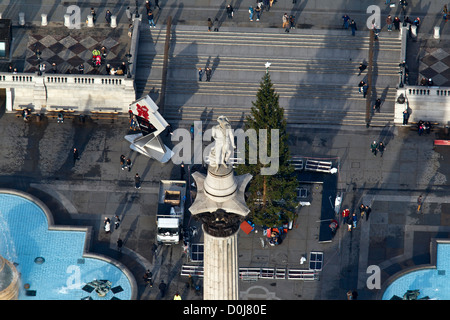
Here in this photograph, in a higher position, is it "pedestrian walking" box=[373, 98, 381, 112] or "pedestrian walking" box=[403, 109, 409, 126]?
"pedestrian walking" box=[373, 98, 381, 112]

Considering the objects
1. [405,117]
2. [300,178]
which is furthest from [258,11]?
[300,178]

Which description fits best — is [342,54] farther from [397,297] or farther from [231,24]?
[397,297]

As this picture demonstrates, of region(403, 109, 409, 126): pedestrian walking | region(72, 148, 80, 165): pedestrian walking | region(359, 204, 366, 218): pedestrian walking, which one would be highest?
region(403, 109, 409, 126): pedestrian walking

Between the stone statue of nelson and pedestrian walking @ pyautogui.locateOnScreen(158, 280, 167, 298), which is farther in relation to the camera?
pedestrian walking @ pyautogui.locateOnScreen(158, 280, 167, 298)

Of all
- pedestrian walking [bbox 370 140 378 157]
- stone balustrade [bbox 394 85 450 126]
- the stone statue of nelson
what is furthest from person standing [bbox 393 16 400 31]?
the stone statue of nelson

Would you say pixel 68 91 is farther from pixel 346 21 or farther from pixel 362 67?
pixel 362 67

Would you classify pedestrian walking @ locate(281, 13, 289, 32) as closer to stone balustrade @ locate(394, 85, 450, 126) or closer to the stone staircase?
the stone staircase

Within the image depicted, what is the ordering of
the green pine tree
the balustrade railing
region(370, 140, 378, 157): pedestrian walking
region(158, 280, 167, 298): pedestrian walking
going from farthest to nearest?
the balustrade railing
region(370, 140, 378, 157): pedestrian walking
region(158, 280, 167, 298): pedestrian walking
the green pine tree
